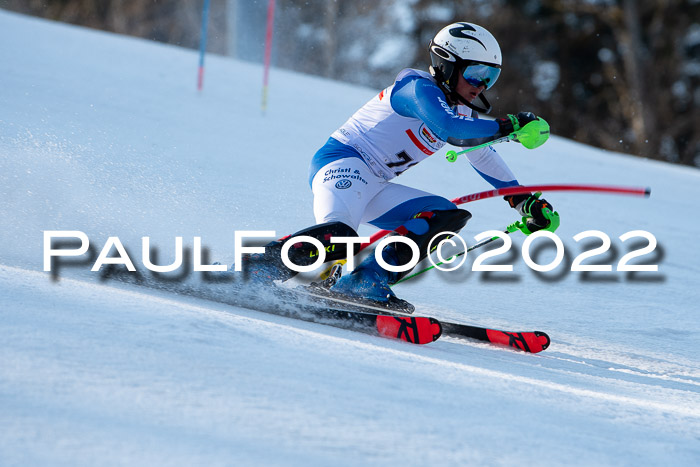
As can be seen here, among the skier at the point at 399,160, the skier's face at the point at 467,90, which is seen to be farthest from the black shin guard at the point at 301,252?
the skier's face at the point at 467,90

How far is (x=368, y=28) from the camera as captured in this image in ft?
79.4

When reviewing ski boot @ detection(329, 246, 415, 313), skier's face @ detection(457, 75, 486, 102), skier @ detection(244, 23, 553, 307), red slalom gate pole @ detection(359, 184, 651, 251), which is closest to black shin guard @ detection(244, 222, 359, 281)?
skier @ detection(244, 23, 553, 307)

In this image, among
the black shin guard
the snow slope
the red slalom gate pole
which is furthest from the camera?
the black shin guard

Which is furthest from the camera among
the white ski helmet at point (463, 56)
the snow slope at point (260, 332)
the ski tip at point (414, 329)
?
the white ski helmet at point (463, 56)

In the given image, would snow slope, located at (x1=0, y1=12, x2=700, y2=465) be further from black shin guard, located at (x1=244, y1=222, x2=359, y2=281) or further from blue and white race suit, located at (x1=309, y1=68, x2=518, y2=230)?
blue and white race suit, located at (x1=309, y1=68, x2=518, y2=230)

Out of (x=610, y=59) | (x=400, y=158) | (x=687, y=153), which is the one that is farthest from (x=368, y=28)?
(x=400, y=158)

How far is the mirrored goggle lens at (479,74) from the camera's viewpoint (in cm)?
379

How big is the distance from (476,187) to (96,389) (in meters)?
6.13

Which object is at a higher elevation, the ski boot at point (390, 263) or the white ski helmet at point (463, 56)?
the white ski helmet at point (463, 56)

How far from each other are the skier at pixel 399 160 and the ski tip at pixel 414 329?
356mm

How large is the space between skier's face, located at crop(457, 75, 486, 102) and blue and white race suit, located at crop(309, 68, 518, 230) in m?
0.09

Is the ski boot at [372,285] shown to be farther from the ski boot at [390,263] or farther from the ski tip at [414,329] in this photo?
the ski tip at [414,329]

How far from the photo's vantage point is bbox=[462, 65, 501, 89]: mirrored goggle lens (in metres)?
3.79

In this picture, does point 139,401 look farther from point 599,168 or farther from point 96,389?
point 599,168
